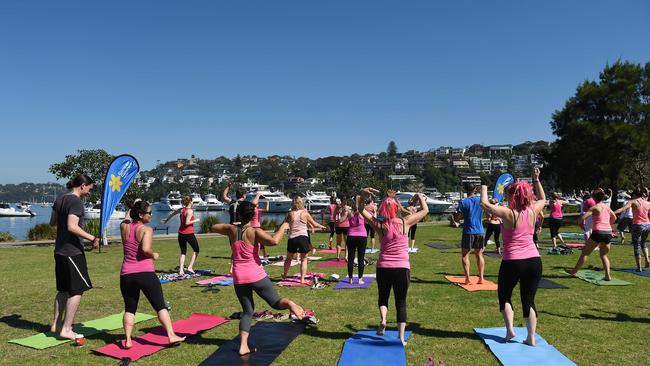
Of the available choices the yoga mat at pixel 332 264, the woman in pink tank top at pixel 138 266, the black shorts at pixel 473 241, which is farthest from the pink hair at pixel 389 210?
the yoga mat at pixel 332 264

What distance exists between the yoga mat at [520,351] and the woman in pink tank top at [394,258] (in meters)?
1.19

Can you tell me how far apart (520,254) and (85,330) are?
21.4 feet

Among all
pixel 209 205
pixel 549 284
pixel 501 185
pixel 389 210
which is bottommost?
pixel 209 205

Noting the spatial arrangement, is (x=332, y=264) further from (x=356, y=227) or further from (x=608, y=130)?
(x=608, y=130)

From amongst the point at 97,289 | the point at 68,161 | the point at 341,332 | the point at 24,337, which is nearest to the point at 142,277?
the point at 24,337

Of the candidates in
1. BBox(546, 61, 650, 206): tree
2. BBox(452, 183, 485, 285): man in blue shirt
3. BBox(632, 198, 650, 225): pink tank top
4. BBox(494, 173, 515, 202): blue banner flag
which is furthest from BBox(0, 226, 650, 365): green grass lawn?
BBox(546, 61, 650, 206): tree

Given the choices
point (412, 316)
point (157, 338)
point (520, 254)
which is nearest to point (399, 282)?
point (520, 254)

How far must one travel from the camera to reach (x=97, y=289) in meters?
10.1

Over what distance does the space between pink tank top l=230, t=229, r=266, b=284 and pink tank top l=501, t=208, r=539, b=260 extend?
129 inches

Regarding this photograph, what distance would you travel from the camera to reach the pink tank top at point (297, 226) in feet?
33.0

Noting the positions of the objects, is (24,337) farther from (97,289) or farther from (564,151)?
(564,151)

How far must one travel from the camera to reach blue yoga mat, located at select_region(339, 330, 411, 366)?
5.33m

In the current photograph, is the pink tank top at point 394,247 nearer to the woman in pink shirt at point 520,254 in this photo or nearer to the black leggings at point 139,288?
the woman in pink shirt at point 520,254

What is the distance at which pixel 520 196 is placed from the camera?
5836mm
